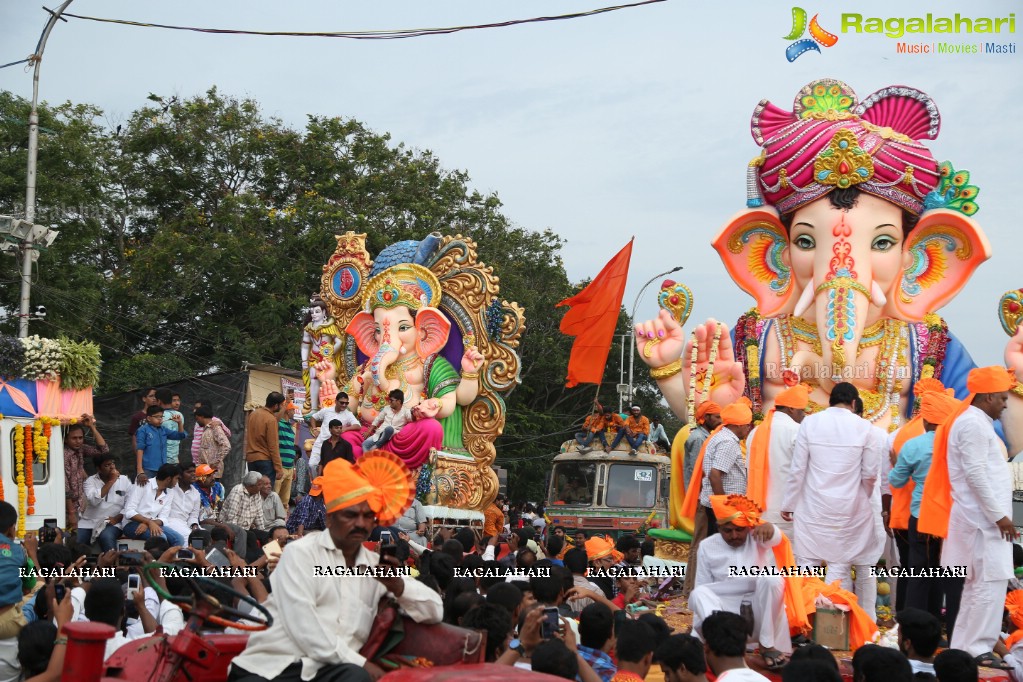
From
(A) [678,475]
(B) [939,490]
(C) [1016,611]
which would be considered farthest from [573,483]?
(C) [1016,611]

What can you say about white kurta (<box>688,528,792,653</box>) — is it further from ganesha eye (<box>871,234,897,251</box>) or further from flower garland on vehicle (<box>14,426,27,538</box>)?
flower garland on vehicle (<box>14,426,27,538</box>)

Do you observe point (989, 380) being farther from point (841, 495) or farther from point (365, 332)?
point (365, 332)

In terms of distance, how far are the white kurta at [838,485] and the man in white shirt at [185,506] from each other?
5.11 meters

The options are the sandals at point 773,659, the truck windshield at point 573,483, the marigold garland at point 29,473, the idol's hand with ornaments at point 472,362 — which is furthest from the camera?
the truck windshield at point 573,483

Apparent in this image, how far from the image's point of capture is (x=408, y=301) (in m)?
→ 15.9

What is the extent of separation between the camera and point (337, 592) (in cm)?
520

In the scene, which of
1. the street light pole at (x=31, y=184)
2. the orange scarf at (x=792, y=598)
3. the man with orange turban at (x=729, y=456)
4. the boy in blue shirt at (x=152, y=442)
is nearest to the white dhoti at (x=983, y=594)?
the orange scarf at (x=792, y=598)

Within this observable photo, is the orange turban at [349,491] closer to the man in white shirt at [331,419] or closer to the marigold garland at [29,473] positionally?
the marigold garland at [29,473]

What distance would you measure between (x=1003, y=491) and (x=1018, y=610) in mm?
702

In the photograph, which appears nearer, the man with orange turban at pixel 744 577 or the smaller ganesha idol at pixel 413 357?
the man with orange turban at pixel 744 577

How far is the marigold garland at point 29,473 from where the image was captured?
12180mm

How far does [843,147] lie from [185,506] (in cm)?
685

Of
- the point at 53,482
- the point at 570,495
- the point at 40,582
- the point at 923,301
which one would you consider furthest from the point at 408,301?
the point at 40,582

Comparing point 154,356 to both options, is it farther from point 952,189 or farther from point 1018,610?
point 1018,610
